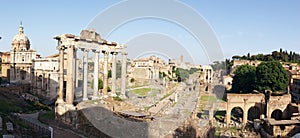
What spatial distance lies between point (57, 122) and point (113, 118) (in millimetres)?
3152

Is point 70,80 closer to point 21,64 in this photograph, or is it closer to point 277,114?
point 277,114

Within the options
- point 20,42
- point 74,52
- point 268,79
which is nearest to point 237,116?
point 268,79

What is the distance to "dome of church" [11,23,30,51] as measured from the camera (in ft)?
141

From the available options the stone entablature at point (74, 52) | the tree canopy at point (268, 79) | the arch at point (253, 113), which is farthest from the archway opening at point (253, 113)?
the stone entablature at point (74, 52)

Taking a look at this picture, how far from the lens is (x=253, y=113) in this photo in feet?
103

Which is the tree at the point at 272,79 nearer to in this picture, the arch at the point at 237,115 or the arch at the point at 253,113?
the arch at the point at 237,115

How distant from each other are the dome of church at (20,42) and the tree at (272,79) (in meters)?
33.8

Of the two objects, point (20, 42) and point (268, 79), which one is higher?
point (20, 42)

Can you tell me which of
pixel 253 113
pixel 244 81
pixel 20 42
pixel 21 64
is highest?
pixel 20 42

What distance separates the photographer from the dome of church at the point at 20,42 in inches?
1690

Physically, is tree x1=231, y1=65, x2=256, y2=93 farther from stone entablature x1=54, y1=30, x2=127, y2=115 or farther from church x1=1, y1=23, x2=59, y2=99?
church x1=1, y1=23, x2=59, y2=99

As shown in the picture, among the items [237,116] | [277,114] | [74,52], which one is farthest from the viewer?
[237,116]

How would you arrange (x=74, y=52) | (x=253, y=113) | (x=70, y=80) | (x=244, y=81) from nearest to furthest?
(x=70, y=80) < (x=74, y=52) < (x=253, y=113) < (x=244, y=81)

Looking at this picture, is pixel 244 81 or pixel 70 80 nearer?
pixel 70 80
